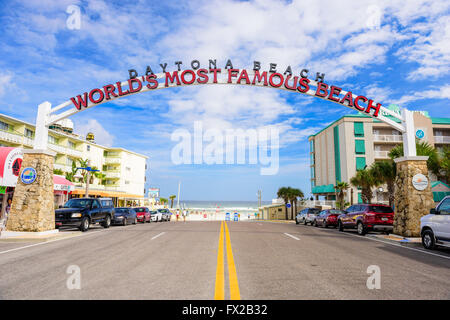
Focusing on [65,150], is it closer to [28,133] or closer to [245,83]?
[28,133]

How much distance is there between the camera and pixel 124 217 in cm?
2308

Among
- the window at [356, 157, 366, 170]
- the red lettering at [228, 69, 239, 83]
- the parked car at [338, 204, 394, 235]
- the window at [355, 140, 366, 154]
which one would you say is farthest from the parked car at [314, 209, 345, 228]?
the window at [355, 140, 366, 154]

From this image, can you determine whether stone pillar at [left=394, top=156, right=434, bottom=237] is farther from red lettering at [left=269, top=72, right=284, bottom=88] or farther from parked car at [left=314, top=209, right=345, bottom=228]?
parked car at [left=314, top=209, right=345, bottom=228]

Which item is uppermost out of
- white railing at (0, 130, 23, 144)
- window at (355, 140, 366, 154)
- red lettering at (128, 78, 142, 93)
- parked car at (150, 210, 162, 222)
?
window at (355, 140, 366, 154)

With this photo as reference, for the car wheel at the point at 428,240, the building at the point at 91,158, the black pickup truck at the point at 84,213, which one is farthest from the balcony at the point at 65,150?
the car wheel at the point at 428,240

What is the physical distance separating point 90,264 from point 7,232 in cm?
856

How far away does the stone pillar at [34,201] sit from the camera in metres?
13.5

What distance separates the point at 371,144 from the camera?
1833 inches

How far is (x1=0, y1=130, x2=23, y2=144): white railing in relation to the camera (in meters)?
34.1

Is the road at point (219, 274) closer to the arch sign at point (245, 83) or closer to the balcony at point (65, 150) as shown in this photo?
the arch sign at point (245, 83)

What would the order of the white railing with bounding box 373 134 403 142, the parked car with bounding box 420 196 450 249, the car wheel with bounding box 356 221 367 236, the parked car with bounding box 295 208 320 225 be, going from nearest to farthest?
the parked car with bounding box 420 196 450 249 → the car wheel with bounding box 356 221 367 236 → the parked car with bounding box 295 208 320 225 → the white railing with bounding box 373 134 403 142

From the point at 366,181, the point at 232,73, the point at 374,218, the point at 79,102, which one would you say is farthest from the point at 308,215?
the point at 79,102

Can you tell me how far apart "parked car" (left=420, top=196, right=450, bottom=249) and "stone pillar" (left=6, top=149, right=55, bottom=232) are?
1510 cm
